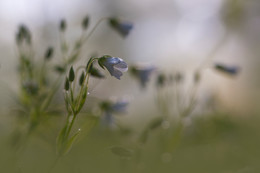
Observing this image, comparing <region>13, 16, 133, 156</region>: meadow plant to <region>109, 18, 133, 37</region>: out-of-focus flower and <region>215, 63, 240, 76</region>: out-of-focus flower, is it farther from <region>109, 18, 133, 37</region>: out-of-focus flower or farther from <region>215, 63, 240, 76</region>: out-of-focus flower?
<region>215, 63, 240, 76</region>: out-of-focus flower

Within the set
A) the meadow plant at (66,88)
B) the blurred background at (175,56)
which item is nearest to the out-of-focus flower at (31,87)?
→ the meadow plant at (66,88)

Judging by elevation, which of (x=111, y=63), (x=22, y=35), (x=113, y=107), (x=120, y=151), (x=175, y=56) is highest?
(x=111, y=63)

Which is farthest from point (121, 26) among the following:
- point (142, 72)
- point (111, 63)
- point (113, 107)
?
point (111, 63)

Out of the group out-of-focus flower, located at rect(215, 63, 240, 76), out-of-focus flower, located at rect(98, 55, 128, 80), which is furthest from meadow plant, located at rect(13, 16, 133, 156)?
out-of-focus flower, located at rect(215, 63, 240, 76)

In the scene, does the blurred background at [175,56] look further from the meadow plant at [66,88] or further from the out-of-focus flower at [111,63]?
the out-of-focus flower at [111,63]

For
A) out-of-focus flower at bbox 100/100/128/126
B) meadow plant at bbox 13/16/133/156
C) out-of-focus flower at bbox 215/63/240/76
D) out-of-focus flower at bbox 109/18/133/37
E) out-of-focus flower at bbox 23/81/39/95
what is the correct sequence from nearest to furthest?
meadow plant at bbox 13/16/133/156, out-of-focus flower at bbox 23/81/39/95, out-of-focus flower at bbox 100/100/128/126, out-of-focus flower at bbox 109/18/133/37, out-of-focus flower at bbox 215/63/240/76

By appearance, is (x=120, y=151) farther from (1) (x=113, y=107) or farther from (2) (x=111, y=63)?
(1) (x=113, y=107)

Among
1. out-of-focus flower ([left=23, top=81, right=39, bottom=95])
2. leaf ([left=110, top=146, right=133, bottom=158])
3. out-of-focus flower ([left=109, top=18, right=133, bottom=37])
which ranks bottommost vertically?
leaf ([left=110, top=146, right=133, bottom=158])
